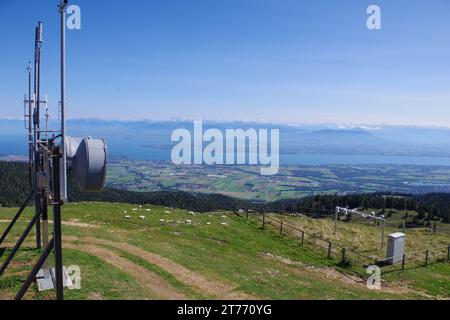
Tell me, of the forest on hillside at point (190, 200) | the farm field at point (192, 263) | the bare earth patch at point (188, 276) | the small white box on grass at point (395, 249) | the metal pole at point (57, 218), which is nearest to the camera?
the metal pole at point (57, 218)

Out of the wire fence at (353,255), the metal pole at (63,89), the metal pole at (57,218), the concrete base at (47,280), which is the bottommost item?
the wire fence at (353,255)

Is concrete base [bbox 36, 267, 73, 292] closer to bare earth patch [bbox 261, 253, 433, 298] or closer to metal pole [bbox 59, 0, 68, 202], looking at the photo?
metal pole [bbox 59, 0, 68, 202]

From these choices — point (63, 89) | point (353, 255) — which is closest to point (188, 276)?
point (63, 89)

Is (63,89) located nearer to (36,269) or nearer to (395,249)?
(36,269)

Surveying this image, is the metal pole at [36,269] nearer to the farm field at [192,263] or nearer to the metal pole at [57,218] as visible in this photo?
the metal pole at [57,218]

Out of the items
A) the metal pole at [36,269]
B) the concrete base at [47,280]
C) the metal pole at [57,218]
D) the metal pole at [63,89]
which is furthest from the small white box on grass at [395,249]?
the metal pole at [63,89]
